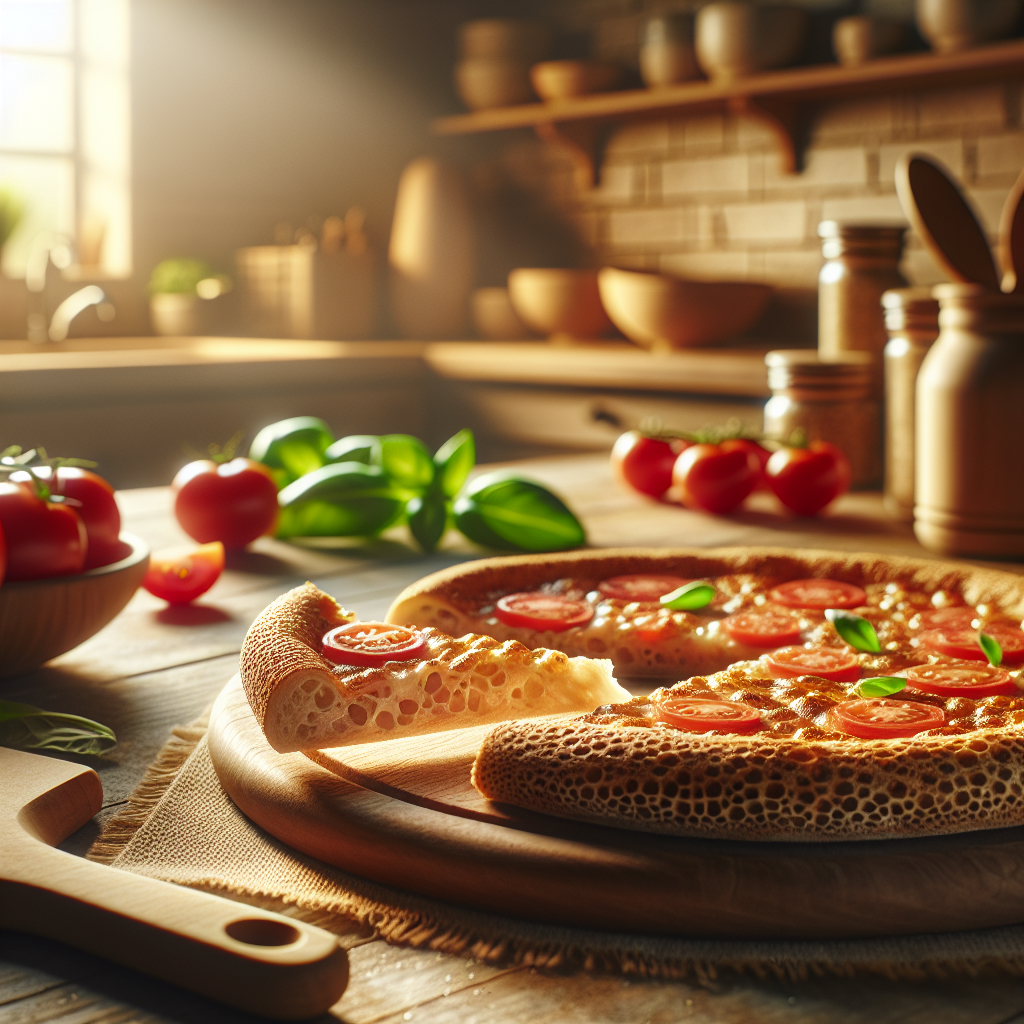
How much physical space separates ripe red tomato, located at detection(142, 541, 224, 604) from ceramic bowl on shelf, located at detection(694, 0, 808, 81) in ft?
8.54

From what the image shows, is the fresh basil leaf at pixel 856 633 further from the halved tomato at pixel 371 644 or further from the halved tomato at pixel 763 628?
the halved tomato at pixel 371 644

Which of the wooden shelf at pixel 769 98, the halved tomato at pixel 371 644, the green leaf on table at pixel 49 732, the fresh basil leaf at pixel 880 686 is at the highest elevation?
the wooden shelf at pixel 769 98

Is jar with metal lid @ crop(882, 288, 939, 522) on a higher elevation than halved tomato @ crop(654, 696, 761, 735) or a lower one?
higher

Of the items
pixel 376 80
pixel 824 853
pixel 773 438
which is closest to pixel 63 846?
pixel 824 853

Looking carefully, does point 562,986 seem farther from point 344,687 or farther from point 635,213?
point 635,213

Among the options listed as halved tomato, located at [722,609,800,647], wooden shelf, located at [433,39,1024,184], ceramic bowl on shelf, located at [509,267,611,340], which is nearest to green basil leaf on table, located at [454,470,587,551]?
halved tomato, located at [722,609,800,647]

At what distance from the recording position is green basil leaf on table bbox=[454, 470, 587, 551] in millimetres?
1534

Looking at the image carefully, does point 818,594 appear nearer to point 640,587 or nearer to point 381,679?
point 640,587

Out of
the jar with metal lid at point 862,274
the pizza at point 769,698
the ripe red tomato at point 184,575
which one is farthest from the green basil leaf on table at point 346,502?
the jar with metal lid at point 862,274

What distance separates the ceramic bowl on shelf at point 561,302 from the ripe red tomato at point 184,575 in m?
2.48

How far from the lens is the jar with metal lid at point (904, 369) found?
5.40 feet

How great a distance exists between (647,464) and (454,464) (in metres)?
0.42

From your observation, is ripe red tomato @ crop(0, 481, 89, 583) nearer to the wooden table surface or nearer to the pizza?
the wooden table surface

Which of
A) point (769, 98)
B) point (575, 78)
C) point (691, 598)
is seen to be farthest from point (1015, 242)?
point (575, 78)
